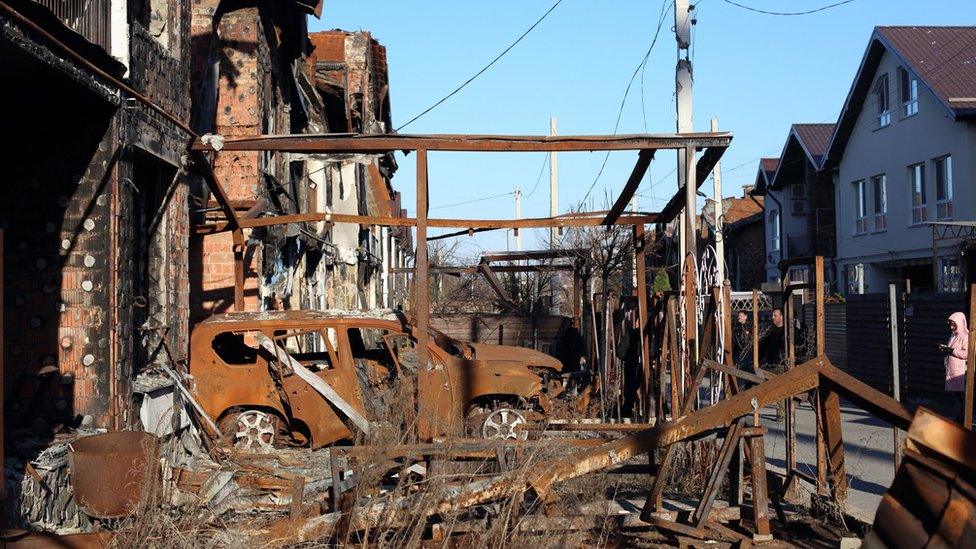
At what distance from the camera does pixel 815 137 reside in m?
40.3

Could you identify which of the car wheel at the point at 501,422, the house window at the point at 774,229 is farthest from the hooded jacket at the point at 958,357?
the house window at the point at 774,229

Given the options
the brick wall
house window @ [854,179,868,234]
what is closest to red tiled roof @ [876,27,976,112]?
house window @ [854,179,868,234]

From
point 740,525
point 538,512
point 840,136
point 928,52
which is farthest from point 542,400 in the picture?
point 840,136

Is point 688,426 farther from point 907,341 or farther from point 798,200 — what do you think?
point 798,200

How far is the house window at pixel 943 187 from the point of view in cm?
2805

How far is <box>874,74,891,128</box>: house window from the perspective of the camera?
31.8 m

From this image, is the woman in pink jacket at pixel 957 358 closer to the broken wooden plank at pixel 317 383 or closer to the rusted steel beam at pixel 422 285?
the rusted steel beam at pixel 422 285

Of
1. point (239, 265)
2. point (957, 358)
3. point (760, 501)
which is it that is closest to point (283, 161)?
point (239, 265)

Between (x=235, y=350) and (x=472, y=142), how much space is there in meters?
4.57

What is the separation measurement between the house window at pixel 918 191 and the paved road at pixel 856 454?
15.1 metres

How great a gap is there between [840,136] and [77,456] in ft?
109

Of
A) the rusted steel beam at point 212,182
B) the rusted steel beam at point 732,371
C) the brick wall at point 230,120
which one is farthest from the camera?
the brick wall at point 230,120

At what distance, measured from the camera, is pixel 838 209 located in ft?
117

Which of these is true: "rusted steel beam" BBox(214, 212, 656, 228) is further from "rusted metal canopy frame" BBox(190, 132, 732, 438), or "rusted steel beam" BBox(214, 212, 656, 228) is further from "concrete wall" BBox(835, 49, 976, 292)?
"concrete wall" BBox(835, 49, 976, 292)
